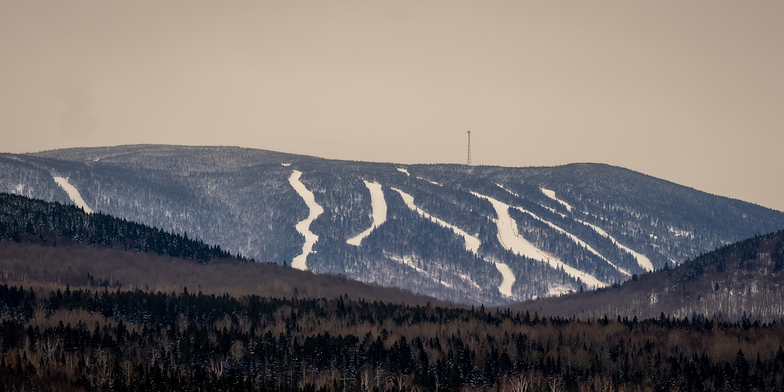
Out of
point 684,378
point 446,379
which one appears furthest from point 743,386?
point 446,379

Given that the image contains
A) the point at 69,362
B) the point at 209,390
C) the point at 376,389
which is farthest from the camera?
the point at 69,362

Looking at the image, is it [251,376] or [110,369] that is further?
[251,376]

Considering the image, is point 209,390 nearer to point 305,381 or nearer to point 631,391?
point 305,381

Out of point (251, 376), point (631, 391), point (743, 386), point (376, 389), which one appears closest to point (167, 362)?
point (251, 376)

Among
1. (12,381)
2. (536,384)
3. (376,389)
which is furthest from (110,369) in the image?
(536,384)

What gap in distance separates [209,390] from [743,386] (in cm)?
Answer: 10020

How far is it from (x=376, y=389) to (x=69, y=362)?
59.4 metres

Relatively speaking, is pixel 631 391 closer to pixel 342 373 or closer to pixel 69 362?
pixel 342 373

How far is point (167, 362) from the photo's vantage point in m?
199

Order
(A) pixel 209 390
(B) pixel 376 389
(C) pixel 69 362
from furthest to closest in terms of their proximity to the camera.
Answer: (C) pixel 69 362
(B) pixel 376 389
(A) pixel 209 390

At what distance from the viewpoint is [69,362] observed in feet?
617

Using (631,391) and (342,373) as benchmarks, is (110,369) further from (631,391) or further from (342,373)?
(631,391)

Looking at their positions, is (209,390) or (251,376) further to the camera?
(251,376)

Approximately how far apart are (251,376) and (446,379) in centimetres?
3770
